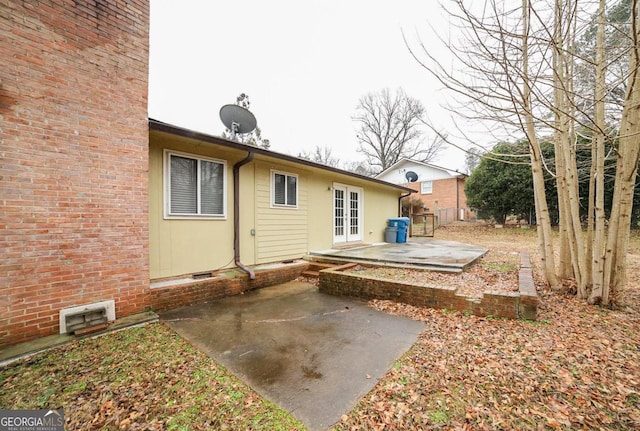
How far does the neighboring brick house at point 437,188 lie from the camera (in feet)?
67.0

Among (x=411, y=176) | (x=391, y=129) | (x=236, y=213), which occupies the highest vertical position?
(x=391, y=129)

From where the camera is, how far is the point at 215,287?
4750 mm

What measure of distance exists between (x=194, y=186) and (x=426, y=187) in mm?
21340

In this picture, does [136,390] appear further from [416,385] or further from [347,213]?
[347,213]

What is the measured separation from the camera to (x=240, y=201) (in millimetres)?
5898

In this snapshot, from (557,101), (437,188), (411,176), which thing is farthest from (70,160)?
(437,188)

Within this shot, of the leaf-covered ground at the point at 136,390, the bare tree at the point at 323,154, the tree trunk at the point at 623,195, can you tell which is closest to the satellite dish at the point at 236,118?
the leaf-covered ground at the point at 136,390

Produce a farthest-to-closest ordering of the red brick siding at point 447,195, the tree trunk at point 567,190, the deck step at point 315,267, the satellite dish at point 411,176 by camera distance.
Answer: the satellite dish at point 411,176
the red brick siding at point 447,195
the deck step at point 315,267
the tree trunk at point 567,190

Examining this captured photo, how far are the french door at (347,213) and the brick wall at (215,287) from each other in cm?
317

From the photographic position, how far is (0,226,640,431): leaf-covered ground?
1.83 metres

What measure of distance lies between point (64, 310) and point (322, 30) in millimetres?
10381

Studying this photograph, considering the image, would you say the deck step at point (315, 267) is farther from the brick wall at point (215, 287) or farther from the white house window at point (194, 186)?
the white house window at point (194, 186)

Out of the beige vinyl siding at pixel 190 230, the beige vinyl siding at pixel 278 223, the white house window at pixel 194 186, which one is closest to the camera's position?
the beige vinyl siding at pixel 190 230

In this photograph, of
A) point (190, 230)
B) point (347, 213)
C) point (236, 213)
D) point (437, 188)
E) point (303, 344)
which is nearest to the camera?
point (303, 344)
